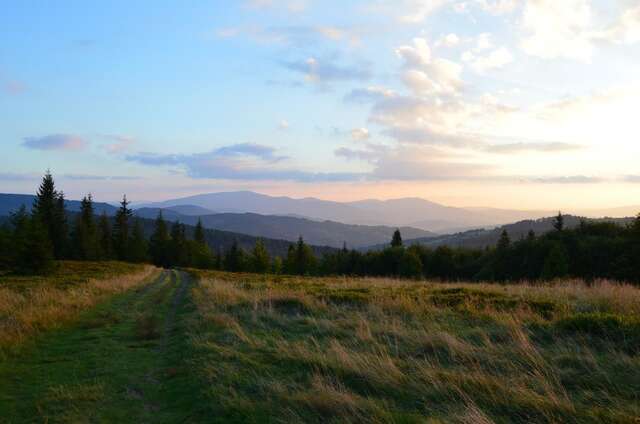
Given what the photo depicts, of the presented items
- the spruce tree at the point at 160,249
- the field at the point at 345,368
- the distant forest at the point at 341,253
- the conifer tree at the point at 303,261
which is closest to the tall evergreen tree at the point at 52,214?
the distant forest at the point at 341,253

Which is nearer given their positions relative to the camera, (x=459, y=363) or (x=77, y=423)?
(x=77, y=423)

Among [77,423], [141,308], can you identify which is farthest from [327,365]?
[141,308]

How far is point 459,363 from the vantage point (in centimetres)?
716

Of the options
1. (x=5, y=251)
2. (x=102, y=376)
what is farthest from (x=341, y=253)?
(x=102, y=376)

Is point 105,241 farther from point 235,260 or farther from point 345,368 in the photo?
point 345,368

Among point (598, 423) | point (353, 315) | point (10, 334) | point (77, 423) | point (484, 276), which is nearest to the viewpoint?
point (598, 423)

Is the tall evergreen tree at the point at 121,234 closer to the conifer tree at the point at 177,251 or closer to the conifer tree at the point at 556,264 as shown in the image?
the conifer tree at the point at 177,251

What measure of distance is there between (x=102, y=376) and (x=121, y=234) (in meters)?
73.2

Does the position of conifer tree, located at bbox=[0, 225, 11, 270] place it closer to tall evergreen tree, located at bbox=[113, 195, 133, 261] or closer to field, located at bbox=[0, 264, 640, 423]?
tall evergreen tree, located at bbox=[113, 195, 133, 261]

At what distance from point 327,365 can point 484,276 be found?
57768mm

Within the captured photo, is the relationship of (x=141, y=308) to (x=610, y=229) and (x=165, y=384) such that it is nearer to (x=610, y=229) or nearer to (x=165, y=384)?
(x=165, y=384)

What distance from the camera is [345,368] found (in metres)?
6.86

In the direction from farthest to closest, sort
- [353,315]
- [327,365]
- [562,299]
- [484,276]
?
[484,276] < [562,299] < [353,315] < [327,365]

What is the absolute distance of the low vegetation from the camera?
5258 mm
